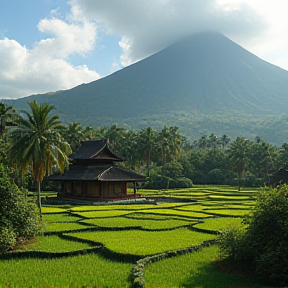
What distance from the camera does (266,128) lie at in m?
188

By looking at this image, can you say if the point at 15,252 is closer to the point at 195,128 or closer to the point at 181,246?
the point at 181,246

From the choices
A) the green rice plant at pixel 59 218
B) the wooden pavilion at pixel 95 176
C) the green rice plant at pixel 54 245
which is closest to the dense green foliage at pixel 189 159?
the wooden pavilion at pixel 95 176

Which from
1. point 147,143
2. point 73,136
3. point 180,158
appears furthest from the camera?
point 180,158

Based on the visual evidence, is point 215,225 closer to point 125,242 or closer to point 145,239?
point 145,239

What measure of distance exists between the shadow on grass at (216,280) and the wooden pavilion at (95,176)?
88.6 ft

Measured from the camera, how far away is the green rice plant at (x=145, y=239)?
48.2 feet

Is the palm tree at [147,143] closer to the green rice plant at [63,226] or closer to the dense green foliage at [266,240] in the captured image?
the green rice plant at [63,226]

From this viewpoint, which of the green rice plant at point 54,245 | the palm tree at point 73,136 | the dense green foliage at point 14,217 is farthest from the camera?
the palm tree at point 73,136

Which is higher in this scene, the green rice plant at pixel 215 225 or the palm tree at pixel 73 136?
the palm tree at pixel 73 136

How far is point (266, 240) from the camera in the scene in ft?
38.7

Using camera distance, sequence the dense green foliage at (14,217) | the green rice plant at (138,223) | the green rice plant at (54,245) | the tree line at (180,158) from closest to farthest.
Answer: the dense green foliage at (14,217)
the green rice plant at (54,245)
the green rice plant at (138,223)
the tree line at (180,158)

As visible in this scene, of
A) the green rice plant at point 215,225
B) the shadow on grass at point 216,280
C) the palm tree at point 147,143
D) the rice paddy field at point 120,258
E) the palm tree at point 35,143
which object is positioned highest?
the palm tree at point 147,143

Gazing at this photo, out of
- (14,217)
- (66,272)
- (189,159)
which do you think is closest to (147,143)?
(189,159)

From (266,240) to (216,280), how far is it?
2.03 m
